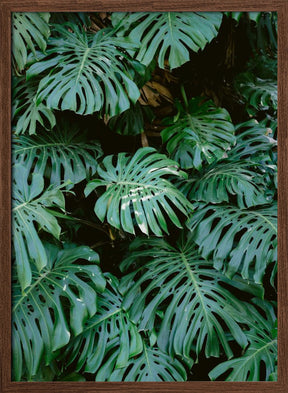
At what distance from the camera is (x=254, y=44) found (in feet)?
4.27


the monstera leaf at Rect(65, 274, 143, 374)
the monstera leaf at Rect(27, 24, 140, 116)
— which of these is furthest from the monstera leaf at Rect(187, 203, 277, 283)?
the monstera leaf at Rect(27, 24, 140, 116)

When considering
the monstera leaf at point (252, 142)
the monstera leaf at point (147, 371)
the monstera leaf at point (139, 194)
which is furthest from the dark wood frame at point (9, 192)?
the monstera leaf at point (139, 194)

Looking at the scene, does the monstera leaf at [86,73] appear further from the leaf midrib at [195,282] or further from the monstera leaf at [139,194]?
the leaf midrib at [195,282]

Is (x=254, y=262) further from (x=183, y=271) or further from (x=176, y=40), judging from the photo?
(x=176, y=40)

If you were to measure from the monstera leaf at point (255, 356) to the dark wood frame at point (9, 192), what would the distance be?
2cm

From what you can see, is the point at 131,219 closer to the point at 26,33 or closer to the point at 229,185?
the point at 229,185

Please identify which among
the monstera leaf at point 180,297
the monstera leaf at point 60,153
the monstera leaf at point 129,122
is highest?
the monstera leaf at point 129,122

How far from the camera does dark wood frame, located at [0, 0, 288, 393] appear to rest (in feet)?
3.41

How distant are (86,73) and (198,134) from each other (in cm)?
38

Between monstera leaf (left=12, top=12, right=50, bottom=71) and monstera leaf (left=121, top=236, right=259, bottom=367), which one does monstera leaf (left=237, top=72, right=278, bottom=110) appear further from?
monstera leaf (left=12, top=12, right=50, bottom=71)

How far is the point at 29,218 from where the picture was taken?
1028 millimetres

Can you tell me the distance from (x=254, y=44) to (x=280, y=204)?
0.57 meters

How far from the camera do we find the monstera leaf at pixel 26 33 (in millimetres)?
1069

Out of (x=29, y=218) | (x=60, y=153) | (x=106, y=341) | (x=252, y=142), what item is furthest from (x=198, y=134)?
(x=106, y=341)
